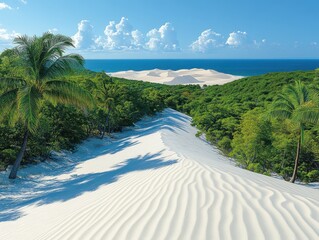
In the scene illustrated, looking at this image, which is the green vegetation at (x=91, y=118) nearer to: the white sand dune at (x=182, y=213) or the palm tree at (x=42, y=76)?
the palm tree at (x=42, y=76)

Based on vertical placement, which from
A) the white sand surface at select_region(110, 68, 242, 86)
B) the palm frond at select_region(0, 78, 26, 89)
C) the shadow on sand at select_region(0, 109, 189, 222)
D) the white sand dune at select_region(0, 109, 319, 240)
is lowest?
the white sand surface at select_region(110, 68, 242, 86)

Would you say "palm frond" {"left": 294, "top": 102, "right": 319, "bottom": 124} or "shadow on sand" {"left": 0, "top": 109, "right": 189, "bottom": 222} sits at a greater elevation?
"palm frond" {"left": 294, "top": 102, "right": 319, "bottom": 124}

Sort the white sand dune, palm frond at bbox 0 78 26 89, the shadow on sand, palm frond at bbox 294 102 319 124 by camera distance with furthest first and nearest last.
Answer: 1. palm frond at bbox 294 102 319 124
2. palm frond at bbox 0 78 26 89
3. the shadow on sand
4. the white sand dune

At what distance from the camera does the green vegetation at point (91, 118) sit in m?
11.6

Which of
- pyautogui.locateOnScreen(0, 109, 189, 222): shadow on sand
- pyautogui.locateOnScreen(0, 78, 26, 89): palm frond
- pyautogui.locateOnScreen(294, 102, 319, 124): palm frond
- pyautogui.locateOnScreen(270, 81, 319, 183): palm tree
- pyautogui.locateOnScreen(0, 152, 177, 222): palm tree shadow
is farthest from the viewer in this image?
pyautogui.locateOnScreen(270, 81, 319, 183): palm tree

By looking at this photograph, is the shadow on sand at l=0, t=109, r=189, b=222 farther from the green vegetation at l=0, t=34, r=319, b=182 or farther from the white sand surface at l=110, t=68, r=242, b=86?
the white sand surface at l=110, t=68, r=242, b=86

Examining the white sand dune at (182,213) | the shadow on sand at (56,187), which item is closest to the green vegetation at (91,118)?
the shadow on sand at (56,187)

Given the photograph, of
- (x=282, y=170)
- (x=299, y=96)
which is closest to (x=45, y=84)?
(x=299, y=96)

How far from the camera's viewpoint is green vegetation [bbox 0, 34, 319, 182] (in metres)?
11.6

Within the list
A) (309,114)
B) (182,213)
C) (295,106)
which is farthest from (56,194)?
(295,106)

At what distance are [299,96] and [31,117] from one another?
1106 centimetres

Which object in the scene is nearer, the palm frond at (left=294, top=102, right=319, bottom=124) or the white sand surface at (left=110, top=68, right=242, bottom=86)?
the palm frond at (left=294, top=102, right=319, bottom=124)

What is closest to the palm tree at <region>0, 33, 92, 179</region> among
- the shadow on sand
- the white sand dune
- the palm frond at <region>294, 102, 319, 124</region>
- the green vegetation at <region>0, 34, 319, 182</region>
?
the green vegetation at <region>0, 34, 319, 182</region>

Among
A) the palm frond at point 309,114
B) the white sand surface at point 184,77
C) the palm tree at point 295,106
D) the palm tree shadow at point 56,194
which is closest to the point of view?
the palm tree shadow at point 56,194
